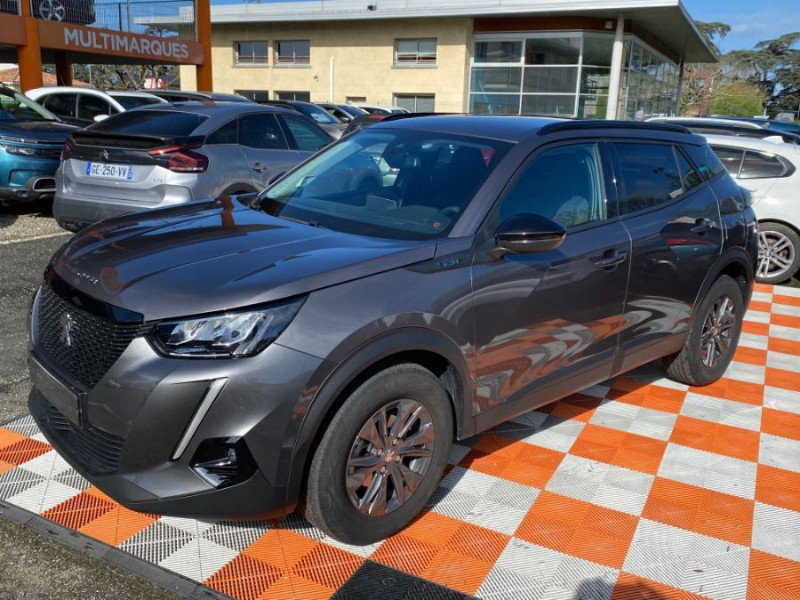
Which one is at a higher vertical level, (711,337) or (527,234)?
(527,234)

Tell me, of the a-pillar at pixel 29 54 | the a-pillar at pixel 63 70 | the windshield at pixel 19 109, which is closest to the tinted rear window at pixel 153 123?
the windshield at pixel 19 109

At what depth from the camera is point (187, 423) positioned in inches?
95.3

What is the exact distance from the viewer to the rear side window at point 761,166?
8.23 metres

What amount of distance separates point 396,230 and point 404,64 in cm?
3607

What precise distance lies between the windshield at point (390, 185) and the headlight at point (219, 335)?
0.86 metres

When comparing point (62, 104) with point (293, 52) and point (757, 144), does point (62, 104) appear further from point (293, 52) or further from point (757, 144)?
point (293, 52)

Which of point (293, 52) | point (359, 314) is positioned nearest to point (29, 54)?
point (359, 314)

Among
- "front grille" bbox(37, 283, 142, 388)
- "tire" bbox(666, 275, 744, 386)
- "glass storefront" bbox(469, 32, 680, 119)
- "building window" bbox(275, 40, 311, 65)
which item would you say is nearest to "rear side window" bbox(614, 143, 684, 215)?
"tire" bbox(666, 275, 744, 386)

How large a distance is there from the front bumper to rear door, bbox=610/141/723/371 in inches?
85.1

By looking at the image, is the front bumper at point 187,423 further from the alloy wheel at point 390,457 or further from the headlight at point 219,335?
the alloy wheel at point 390,457

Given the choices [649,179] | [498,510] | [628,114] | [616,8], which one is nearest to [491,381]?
[498,510]

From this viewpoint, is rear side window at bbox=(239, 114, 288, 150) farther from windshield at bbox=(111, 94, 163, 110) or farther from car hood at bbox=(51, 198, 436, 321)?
windshield at bbox=(111, 94, 163, 110)

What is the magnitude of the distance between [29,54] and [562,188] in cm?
1606

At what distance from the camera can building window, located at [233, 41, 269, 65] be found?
40.7 m
